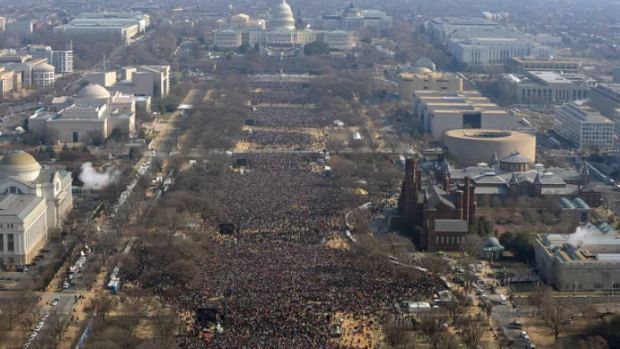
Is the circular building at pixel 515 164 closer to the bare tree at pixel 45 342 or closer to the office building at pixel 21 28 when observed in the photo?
the bare tree at pixel 45 342

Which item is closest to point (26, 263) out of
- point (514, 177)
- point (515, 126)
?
point (514, 177)

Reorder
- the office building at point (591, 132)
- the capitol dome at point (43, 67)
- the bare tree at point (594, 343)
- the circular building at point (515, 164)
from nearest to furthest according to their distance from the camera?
1. the bare tree at point (594, 343)
2. the circular building at point (515, 164)
3. the office building at point (591, 132)
4. the capitol dome at point (43, 67)

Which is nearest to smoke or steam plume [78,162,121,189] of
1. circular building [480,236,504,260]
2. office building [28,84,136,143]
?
office building [28,84,136,143]

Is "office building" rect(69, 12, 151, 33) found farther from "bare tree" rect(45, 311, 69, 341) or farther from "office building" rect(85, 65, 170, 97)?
"bare tree" rect(45, 311, 69, 341)

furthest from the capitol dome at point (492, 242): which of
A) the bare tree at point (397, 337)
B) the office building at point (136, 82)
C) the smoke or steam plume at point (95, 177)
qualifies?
the office building at point (136, 82)

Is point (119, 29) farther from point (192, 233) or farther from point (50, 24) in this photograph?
point (192, 233)
